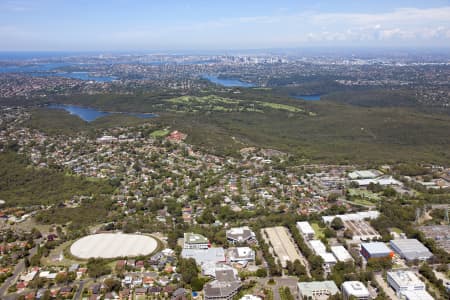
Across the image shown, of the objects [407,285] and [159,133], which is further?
[159,133]

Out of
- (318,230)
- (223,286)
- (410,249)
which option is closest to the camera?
(223,286)

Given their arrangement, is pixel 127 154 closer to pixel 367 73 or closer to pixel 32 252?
pixel 32 252

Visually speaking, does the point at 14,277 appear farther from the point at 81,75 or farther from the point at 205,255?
the point at 81,75

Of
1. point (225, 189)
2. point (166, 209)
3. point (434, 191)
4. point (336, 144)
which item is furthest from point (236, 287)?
point (336, 144)

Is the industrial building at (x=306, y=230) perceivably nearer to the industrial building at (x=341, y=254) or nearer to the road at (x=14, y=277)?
the industrial building at (x=341, y=254)

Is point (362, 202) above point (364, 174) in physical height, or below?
below

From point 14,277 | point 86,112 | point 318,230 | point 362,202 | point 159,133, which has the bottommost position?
point 14,277

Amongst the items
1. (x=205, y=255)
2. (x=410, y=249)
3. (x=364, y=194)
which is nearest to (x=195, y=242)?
(x=205, y=255)
